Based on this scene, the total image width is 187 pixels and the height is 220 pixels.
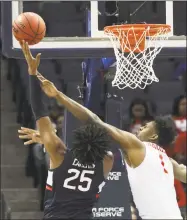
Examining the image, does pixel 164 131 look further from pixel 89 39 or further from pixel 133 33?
pixel 89 39

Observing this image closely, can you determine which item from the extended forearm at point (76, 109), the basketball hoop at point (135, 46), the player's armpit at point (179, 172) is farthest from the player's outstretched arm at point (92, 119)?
the basketball hoop at point (135, 46)

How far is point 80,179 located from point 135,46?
1.62 meters

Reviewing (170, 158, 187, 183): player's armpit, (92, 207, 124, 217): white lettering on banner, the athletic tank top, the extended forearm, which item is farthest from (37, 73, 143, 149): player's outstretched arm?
(92, 207, 124, 217): white lettering on banner

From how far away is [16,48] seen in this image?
18.7ft

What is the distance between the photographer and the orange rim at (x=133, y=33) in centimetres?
552

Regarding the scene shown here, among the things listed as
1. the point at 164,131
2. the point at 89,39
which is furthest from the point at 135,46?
the point at 164,131

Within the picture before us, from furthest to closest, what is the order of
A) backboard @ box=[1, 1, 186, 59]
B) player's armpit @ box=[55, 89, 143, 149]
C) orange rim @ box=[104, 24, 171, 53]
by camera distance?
backboard @ box=[1, 1, 186, 59], orange rim @ box=[104, 24, 171, 53], player's armpit @ box=[55, 89, 143, 149]

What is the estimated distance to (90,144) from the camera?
166 inches

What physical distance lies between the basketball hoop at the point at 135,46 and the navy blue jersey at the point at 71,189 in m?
1.53

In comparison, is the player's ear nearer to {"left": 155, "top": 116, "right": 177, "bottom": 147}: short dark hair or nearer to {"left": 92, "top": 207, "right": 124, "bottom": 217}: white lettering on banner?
{"left": 155, "top": 116, "right": 177, "bottom": 147}: short dark hair

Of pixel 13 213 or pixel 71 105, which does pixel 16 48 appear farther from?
pixel 13 213

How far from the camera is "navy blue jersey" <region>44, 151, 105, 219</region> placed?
4.23 metres

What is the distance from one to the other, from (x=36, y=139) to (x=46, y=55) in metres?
1.49

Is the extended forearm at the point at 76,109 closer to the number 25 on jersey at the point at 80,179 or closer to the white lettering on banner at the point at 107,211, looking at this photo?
the number 25 on jersey at the point at 80,179
